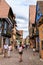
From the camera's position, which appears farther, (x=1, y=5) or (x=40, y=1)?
(x=1, y=5)

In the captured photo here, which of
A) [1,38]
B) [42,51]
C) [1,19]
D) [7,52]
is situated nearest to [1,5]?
[1,19]

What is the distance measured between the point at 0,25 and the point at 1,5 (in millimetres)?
5195

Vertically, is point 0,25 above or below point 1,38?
above

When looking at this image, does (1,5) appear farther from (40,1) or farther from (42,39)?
(42,39)

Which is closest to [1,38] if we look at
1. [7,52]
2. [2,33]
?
[2,33]

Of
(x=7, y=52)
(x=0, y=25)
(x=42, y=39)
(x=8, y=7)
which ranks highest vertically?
(x=8, y=7)

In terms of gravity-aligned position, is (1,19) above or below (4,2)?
below

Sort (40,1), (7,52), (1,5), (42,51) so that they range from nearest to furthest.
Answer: (42,51), (7,52), (40,1), (1,5)

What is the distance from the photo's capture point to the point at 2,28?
136 ft

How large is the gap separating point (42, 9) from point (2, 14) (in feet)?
34.0

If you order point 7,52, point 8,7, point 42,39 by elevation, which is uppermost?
point 8,7

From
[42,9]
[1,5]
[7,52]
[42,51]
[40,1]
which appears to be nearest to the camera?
[42,51]

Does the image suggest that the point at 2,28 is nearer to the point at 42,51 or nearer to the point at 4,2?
the point at 4,2

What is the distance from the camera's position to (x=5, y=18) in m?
41.4
